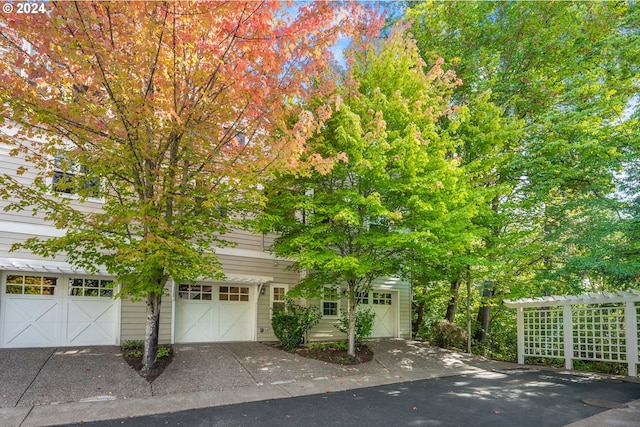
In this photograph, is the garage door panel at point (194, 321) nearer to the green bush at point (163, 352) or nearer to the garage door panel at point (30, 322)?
the green bush at point (163, 352)

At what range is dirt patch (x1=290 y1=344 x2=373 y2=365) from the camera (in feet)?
32.1

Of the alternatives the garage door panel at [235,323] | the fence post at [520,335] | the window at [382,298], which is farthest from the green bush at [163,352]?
the fence post at [520,335]

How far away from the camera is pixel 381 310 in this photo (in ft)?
46.2

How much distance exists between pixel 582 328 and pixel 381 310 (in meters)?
6.20

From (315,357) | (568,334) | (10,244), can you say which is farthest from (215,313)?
(568,334)

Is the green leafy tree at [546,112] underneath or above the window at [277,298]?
above

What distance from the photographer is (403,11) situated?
15.0 m

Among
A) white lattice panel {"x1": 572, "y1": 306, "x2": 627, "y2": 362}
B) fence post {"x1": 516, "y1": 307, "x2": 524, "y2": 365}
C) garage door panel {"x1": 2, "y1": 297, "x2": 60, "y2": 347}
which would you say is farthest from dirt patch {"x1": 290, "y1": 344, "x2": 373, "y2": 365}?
white lattice panel {"x1": 572, "y1": 306, "x2": 627, "y2": 362}

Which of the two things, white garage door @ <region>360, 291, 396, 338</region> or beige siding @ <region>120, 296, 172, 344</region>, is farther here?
white garage door @ <region>360, 291, 396, 338</region>

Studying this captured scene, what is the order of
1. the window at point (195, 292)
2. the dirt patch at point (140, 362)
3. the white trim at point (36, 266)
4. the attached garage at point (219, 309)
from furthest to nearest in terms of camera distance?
the window at point (195, 292)
the attached garage at point (219, 309)
the white trim at point (36, 266)
the dirt patch at point (140, 362)

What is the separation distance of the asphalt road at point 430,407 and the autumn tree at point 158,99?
2533 mm

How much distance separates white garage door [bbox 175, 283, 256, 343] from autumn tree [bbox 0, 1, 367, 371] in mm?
2705

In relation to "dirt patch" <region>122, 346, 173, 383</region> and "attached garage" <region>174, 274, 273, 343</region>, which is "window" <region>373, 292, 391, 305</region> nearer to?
"attached garage" <region>174, 274, 273, 343</region>

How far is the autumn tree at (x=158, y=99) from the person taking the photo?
5500 mm
